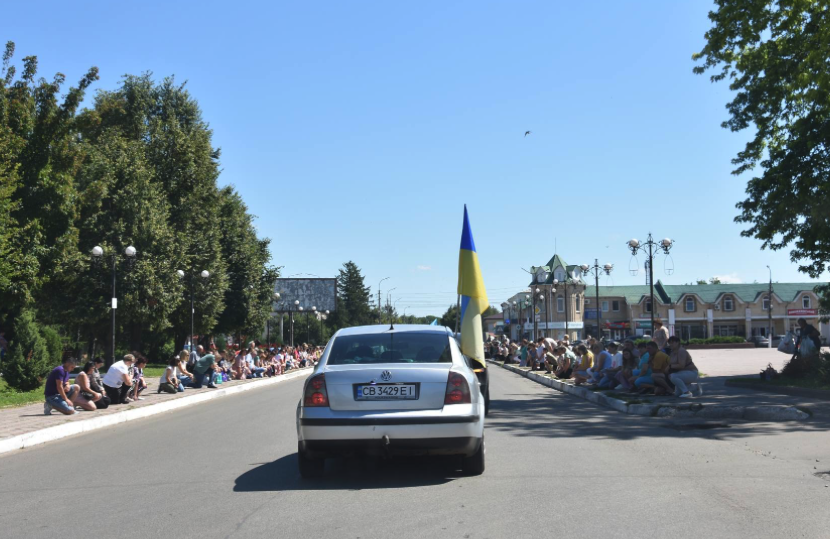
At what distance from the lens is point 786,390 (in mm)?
17531

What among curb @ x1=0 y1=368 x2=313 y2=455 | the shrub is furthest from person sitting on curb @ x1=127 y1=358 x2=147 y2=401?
the shrub

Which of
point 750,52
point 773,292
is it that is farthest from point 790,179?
point 773,292

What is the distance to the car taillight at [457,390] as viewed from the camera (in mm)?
7344

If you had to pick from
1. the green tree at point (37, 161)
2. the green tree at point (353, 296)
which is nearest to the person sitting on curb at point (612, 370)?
the green tree at point (37, 161)

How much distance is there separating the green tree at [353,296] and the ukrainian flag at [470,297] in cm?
12002

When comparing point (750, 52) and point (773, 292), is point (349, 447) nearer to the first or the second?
point (750, 52)

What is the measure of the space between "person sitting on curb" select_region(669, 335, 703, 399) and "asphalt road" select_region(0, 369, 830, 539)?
14.6 ft

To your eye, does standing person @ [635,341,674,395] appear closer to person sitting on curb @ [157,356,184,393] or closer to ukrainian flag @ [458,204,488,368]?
ukrainian flag @ [458,204,488,368]

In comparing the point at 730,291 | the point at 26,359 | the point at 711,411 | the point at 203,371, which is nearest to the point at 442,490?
the point at 711,411

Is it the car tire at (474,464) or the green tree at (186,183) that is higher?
the green tree at (186,183)

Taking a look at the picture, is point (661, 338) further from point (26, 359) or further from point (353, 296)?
point (353, 296)

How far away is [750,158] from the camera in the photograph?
885 inches

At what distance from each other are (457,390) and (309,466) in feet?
5.44

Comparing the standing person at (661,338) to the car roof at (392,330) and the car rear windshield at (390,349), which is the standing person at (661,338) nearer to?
the car roof at (392,330)
